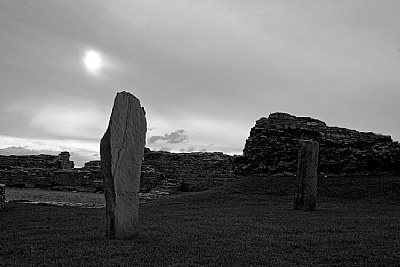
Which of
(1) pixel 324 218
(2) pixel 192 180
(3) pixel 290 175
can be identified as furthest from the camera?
(2) pixel 192 180

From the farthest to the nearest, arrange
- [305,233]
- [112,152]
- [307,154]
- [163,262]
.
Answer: [307,154] < [305,233] < [112,152] < [163,262]

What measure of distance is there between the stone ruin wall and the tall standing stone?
18.7 m

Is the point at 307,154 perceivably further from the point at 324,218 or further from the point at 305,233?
the point at 305,233

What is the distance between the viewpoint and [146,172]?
2775 cm

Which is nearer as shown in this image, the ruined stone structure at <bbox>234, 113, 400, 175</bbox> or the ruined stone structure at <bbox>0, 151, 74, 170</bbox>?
the ruined stone structure at <bbox>234, 113, 400, 175</bbox>

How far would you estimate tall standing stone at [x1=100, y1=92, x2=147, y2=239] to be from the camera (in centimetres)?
784

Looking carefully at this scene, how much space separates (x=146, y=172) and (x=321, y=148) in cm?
1159

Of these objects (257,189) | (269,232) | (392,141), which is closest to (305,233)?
(269,232)

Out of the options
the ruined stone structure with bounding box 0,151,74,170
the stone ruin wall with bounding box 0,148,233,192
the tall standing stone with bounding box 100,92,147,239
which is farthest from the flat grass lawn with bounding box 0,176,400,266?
the ruined stone structure with bounding box 0,151,74,170

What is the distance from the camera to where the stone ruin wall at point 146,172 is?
27422 mm

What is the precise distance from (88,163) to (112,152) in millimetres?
24559

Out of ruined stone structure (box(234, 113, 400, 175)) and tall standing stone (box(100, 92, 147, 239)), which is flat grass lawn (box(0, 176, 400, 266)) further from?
ruined stone structure (box(234, 113, 400, 175))

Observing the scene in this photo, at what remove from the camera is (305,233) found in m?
8.67

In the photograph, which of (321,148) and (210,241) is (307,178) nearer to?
(210,241)
